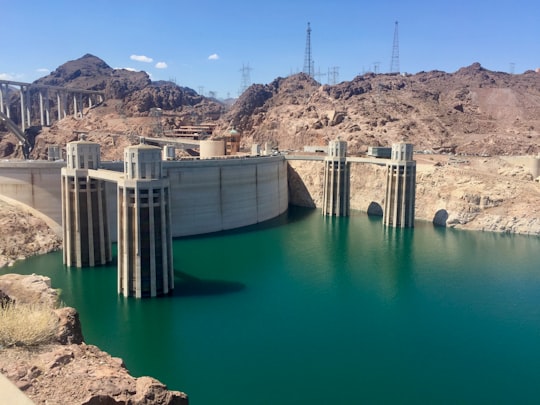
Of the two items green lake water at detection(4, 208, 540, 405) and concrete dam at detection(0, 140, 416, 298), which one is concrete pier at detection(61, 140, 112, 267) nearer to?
concrete dam at detection(0, 140, 416, 298)

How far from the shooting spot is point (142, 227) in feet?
111

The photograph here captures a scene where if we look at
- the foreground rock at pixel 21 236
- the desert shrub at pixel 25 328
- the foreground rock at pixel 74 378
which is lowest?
the foreground rock at pixel 21 236

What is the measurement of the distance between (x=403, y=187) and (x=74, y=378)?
51506mm

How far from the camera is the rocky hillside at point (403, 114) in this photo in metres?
92.5

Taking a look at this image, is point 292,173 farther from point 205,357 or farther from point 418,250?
point 205,357

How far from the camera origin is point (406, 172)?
5991 centimetres

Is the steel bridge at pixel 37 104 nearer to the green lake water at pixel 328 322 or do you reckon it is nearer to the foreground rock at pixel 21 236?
the foreground rock at pixel 21 236

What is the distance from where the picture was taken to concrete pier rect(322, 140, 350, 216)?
6862cm

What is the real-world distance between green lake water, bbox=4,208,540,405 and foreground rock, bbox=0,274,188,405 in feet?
26.3

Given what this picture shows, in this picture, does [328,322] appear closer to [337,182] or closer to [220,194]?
[220,194]

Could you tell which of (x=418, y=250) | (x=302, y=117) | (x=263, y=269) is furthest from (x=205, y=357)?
(x=302, y=117)

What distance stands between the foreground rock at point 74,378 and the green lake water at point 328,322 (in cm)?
801

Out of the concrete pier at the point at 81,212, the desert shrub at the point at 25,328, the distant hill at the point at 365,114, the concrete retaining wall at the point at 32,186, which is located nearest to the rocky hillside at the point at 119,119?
the distant hill at the point at 365,114

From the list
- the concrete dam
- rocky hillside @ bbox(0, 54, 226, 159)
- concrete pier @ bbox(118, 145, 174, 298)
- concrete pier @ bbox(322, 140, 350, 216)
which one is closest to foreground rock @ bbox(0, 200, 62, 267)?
the concrete dam
